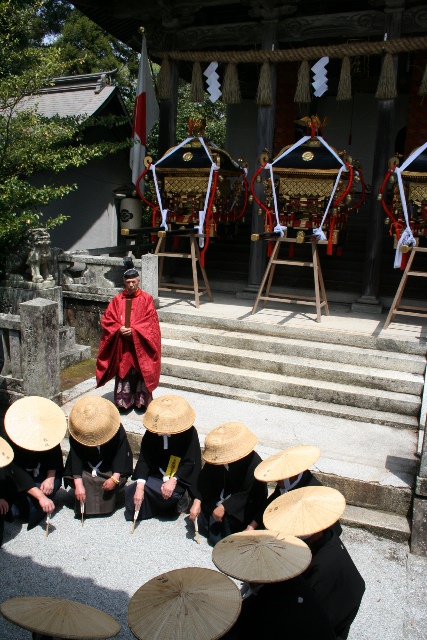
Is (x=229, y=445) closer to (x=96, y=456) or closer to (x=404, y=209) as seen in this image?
(x=96, y=456)

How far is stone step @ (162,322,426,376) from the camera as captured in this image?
674cm

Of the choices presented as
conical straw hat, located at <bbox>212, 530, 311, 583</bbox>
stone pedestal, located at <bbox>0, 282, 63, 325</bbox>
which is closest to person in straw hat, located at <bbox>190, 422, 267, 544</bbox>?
conical straw hat, located at <bbox>212, 530, 311, 583</bbox>

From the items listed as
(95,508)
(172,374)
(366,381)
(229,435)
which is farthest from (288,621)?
(172,374)

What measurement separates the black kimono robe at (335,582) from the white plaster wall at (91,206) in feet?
38.3

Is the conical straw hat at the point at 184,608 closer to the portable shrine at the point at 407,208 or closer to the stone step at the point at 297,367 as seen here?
the stone step at the point at 297,367

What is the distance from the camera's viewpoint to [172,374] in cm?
733

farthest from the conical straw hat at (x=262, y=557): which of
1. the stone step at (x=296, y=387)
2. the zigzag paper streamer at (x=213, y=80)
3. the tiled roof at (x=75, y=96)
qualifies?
the tiled roof at (x=75, y=96)

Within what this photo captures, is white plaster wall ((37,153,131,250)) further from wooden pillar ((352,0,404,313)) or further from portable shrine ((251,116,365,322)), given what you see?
wooden pillar ((352,0,404,313))

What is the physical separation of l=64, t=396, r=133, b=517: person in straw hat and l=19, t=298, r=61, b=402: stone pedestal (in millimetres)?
1506

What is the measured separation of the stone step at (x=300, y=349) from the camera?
6.74 metres

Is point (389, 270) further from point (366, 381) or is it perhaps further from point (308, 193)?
point (366, 381)

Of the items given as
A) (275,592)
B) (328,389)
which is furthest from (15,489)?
(328,389)

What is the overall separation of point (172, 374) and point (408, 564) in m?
3.83

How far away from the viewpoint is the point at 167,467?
4.93m
